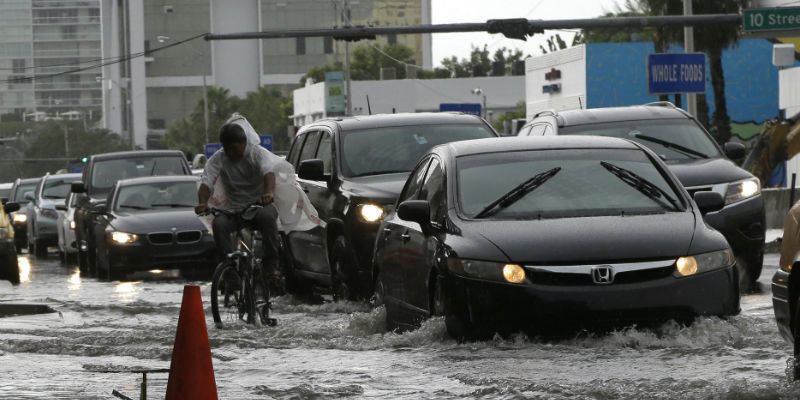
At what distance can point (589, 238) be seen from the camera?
9.42m

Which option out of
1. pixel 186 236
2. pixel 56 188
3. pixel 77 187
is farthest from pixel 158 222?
pixel 56 188

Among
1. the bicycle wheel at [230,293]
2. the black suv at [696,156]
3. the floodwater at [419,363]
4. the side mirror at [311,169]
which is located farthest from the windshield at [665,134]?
the bicycle wheel at [230,293]

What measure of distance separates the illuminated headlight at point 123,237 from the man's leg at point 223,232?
8.85m

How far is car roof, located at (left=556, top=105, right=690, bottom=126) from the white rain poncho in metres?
3.73

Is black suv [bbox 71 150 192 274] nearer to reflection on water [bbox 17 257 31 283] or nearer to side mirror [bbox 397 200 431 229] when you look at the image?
reflection on water [bbox 17 257 31 283]

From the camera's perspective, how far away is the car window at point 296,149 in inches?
679

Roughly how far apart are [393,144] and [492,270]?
237 inches

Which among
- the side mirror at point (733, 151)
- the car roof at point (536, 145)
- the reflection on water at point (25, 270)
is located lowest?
the reflection on water at point (25, 270)

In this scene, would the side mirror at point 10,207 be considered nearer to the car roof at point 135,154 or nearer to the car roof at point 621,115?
the car roof at point 135,154

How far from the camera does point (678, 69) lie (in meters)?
28.3

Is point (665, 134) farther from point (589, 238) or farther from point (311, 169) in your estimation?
point (589, 238)

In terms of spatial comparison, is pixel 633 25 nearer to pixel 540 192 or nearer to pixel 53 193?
pixel 53 193

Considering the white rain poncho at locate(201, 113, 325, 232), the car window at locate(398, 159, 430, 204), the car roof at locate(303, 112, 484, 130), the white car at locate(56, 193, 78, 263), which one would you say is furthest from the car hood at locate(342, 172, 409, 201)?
the white car at locate(56, 193, 78, 263)

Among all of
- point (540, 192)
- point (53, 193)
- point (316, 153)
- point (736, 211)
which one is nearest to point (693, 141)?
point (736, 211)
